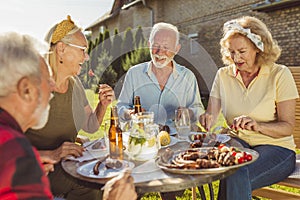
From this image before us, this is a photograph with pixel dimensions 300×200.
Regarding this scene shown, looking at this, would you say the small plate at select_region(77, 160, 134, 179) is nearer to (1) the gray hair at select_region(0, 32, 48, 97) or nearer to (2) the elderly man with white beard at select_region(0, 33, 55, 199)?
(2) the elderly man with white beard at select_region(0, 33, 55, 199)

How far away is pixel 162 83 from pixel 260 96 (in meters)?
0.78

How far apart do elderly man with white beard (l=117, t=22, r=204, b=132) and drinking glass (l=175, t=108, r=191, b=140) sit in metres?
0.55

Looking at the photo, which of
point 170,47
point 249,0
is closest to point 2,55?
point 170,47

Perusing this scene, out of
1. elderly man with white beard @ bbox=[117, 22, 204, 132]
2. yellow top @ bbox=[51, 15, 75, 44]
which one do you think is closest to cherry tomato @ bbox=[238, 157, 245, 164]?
elderly man with white beard @ bbox=[117, 22, 204, 132]

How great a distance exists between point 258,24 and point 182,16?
1311 cm

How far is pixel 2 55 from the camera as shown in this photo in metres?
0.99

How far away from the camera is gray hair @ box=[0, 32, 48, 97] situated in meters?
0.99

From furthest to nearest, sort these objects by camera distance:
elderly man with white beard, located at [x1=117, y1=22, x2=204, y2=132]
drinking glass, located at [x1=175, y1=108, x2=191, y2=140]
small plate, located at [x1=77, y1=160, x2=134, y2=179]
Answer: elderly man with white beard, located at [x1=117, y1=22, x2=204, y2=132]
drinking glass, located at [x1=175, y1=108, x2=191, y2=140]
small plate, located at [x1=77, y1=160, x2=134, y2=179]

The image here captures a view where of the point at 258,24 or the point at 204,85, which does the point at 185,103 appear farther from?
the point at 204,85

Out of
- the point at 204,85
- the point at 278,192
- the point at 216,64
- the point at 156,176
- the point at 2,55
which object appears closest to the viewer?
the point at 2,55

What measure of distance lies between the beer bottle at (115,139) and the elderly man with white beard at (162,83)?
0.86 meters

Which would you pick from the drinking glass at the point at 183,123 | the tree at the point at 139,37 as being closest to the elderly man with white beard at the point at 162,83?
the drinking glass at the point at 183,123

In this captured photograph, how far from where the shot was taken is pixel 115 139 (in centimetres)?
180

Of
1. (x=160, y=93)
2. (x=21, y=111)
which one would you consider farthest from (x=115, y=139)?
(x=160, y=93)
